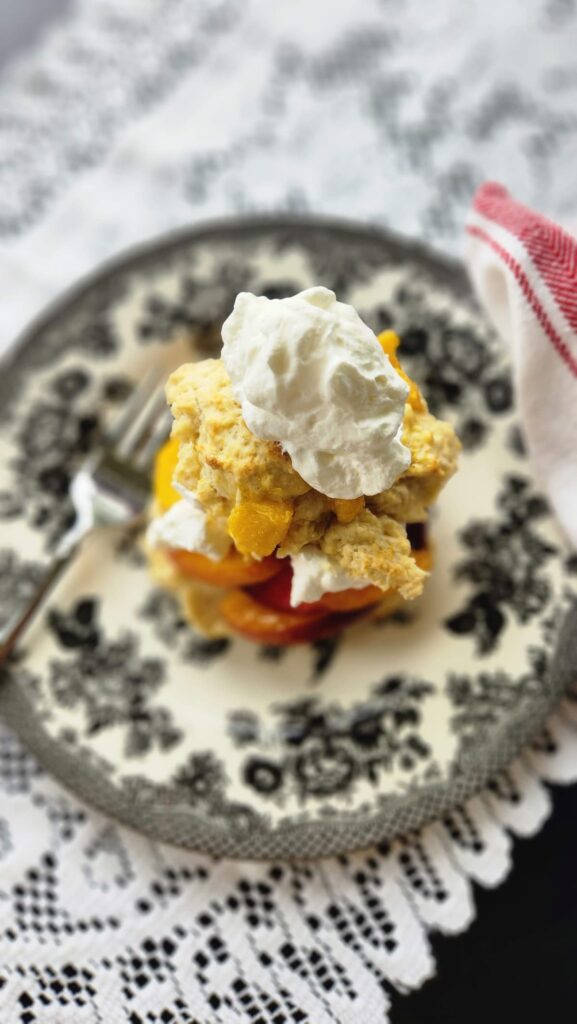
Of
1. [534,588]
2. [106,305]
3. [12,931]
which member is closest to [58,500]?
[106,305]

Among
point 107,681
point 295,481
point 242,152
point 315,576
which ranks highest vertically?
point 242,152

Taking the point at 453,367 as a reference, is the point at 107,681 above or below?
below

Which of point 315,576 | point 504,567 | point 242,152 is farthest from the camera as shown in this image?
point 242,152

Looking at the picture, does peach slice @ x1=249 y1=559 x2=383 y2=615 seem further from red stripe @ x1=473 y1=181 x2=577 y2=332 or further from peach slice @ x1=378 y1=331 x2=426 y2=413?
red stripe @ x1=473 y1=181 x2=577 y2=332

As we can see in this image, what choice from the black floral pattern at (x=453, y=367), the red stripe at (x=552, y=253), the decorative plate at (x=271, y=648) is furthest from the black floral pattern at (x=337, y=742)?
the red stripe at (x=552, y=253)

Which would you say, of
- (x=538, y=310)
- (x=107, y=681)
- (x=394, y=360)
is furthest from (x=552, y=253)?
(x=107, y=681)

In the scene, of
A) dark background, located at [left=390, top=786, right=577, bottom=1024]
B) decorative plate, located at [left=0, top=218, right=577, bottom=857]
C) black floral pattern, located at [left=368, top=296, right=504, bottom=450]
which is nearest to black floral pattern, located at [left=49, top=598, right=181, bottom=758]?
decorative plate, located at [left=0, top=218, right=577, bottom=857]

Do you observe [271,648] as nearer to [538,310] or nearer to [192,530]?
[192,530]

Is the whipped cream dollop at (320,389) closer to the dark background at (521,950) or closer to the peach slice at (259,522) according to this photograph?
the peach slice at (259,522)
